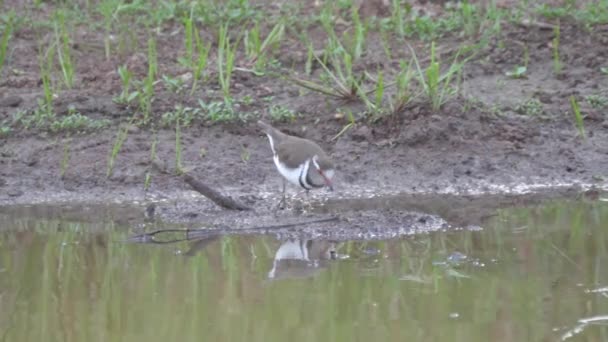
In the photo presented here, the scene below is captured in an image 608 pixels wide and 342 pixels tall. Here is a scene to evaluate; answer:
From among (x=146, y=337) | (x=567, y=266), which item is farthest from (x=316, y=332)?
(x=567, y=266)

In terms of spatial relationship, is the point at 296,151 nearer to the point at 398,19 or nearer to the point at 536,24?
the point at 398,19

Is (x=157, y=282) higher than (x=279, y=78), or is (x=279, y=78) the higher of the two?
(x=279, y=78)

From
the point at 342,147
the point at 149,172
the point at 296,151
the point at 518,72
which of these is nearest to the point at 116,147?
the point at 149,172

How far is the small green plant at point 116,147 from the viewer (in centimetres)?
1004

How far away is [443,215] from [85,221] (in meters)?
2.65

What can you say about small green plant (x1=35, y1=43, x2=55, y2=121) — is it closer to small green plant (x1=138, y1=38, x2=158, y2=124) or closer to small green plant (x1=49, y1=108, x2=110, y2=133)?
small green plant (x1=49, y1=108, x2=110, y2=133)

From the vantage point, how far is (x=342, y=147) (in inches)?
416

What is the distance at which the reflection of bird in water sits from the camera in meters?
8.00

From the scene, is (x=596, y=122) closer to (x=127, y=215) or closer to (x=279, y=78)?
(x=279, y=78)

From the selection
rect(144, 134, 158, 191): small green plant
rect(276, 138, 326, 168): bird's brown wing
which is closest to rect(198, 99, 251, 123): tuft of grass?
rect(144, 134, 158, 191): small green plant

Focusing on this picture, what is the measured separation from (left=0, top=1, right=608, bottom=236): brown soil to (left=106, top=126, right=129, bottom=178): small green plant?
5 centimetres

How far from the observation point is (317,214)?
31.0 feet

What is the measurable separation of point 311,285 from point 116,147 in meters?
2.91

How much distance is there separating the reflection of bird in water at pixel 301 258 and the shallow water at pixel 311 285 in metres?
0.01
